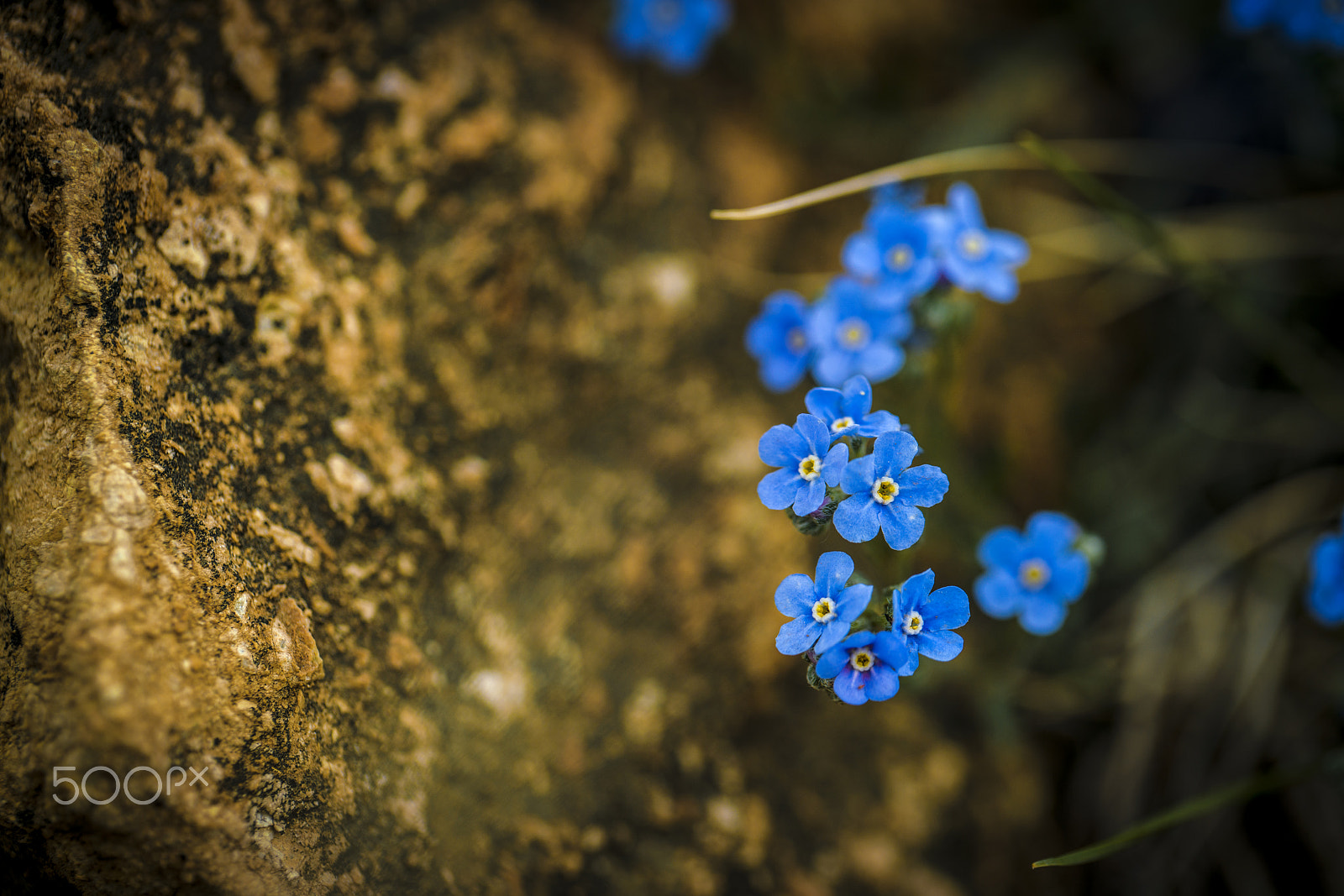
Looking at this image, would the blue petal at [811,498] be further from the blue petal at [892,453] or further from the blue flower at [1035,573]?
the blue flower at [1035,573]

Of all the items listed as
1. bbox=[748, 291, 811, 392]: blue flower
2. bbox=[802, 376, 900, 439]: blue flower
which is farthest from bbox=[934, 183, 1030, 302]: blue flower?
bbox=[802, 376, 900, 439]: blue flower

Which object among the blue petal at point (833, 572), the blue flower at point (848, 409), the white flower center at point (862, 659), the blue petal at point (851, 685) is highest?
the blue flower at point (848, 409)

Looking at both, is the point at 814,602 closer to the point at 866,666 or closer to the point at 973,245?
the point at 866,666

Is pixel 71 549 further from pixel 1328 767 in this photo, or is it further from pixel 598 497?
pixel 1328 767

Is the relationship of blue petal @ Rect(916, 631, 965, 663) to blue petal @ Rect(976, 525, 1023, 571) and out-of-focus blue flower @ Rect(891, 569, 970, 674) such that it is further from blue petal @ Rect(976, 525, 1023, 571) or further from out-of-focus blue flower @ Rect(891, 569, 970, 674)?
blue petal @ Rect(976, 525, 1023, 571)

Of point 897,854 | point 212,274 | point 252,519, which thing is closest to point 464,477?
point 252,519

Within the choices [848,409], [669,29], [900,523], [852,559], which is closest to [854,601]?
[852,559]

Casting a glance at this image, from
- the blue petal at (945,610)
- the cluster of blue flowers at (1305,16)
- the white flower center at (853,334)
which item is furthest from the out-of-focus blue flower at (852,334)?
the cluster of blue flowers at (1305,16)
